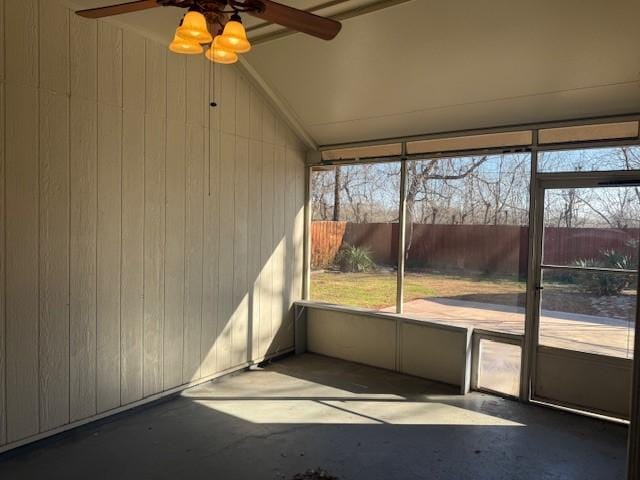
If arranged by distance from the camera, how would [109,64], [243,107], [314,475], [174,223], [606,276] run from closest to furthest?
Answer: [314,475], [109,64], [606,276], [174,223], [243,107]

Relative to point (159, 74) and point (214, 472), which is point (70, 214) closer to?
point (159, 74)

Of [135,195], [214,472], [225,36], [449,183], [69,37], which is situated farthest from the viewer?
[449,183]

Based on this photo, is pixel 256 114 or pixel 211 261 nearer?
pixel 211 261

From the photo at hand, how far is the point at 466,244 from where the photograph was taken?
4.52 meters

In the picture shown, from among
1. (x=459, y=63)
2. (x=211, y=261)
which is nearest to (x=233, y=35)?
(x=459, y=63)

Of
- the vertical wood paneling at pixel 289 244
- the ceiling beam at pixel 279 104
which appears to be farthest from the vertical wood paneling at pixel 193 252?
the vertical wood paneling at pixel 289 244

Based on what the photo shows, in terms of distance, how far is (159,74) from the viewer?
150 inches

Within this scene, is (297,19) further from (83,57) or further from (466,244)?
(466,244)

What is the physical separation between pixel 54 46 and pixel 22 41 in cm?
20

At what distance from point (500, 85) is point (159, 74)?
2702 mm

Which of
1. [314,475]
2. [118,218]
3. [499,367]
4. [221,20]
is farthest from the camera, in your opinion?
[499,367]

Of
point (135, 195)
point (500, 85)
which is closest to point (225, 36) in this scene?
point (135, 195)

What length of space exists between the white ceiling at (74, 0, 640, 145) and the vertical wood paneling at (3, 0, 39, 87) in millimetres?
343

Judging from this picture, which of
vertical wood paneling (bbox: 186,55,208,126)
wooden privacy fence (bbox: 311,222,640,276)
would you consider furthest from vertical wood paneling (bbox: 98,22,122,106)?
wooden privacy fence (bbox: 311,222,640,276)
